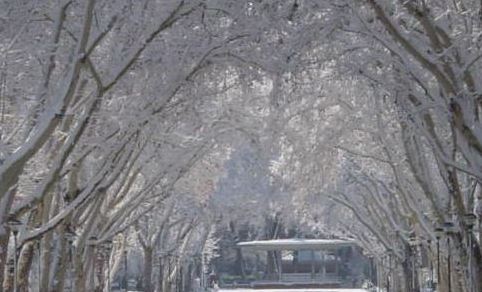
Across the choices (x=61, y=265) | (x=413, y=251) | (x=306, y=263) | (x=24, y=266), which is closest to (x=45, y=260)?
(x=61, y=265)

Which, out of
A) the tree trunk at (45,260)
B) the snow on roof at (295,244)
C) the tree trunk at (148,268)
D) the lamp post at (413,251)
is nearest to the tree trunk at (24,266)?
the tree trunk at (45,260)

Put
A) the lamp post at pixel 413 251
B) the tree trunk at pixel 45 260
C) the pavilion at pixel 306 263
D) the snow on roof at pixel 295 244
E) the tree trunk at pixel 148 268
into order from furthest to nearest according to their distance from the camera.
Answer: the pavilion at pixel 306 263
the snow on roof at pixel 295 244
the tree trunk at pixel 148 268
the lamp post at pixel 413 251
the tree trunk at pixel 45 260

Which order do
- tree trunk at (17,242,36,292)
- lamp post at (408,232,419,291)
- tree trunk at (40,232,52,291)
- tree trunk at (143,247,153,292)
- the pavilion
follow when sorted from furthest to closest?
the pavilion, tree trunk at (143,247,153,292), lamp post at (408,232,419,291), tree trunk at (40,232,52,291), tree trunk at (17,242,36,292)

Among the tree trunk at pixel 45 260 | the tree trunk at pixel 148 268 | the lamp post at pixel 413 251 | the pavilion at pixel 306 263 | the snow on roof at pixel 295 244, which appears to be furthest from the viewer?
the pavilion at pixel 306 263

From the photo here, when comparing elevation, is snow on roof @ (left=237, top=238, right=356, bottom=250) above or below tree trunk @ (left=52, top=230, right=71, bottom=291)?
above

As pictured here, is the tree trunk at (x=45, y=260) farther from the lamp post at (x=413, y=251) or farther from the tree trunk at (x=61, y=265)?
the lamp post at (x=413, y=251)

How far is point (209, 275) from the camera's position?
77375mm

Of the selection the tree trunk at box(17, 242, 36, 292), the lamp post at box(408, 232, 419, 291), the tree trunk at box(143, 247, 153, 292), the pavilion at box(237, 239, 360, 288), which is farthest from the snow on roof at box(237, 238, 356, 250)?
Result: the tree trunk at box(17, 242, 36, 292)

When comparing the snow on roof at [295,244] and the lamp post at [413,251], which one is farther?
the snow on roof at [295,244]

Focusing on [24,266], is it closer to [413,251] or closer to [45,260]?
[45,260]

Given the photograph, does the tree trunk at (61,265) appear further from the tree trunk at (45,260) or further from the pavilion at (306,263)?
the pavilion at (306,263)

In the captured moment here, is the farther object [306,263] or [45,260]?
[306,263]

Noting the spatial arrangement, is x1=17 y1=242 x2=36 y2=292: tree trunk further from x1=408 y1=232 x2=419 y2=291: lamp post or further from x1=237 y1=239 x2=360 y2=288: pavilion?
x1=237 y1=239 x2=360 y2=288: pavilion

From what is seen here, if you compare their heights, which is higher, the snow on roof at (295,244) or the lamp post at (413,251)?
the snow on roof at (295,244)
